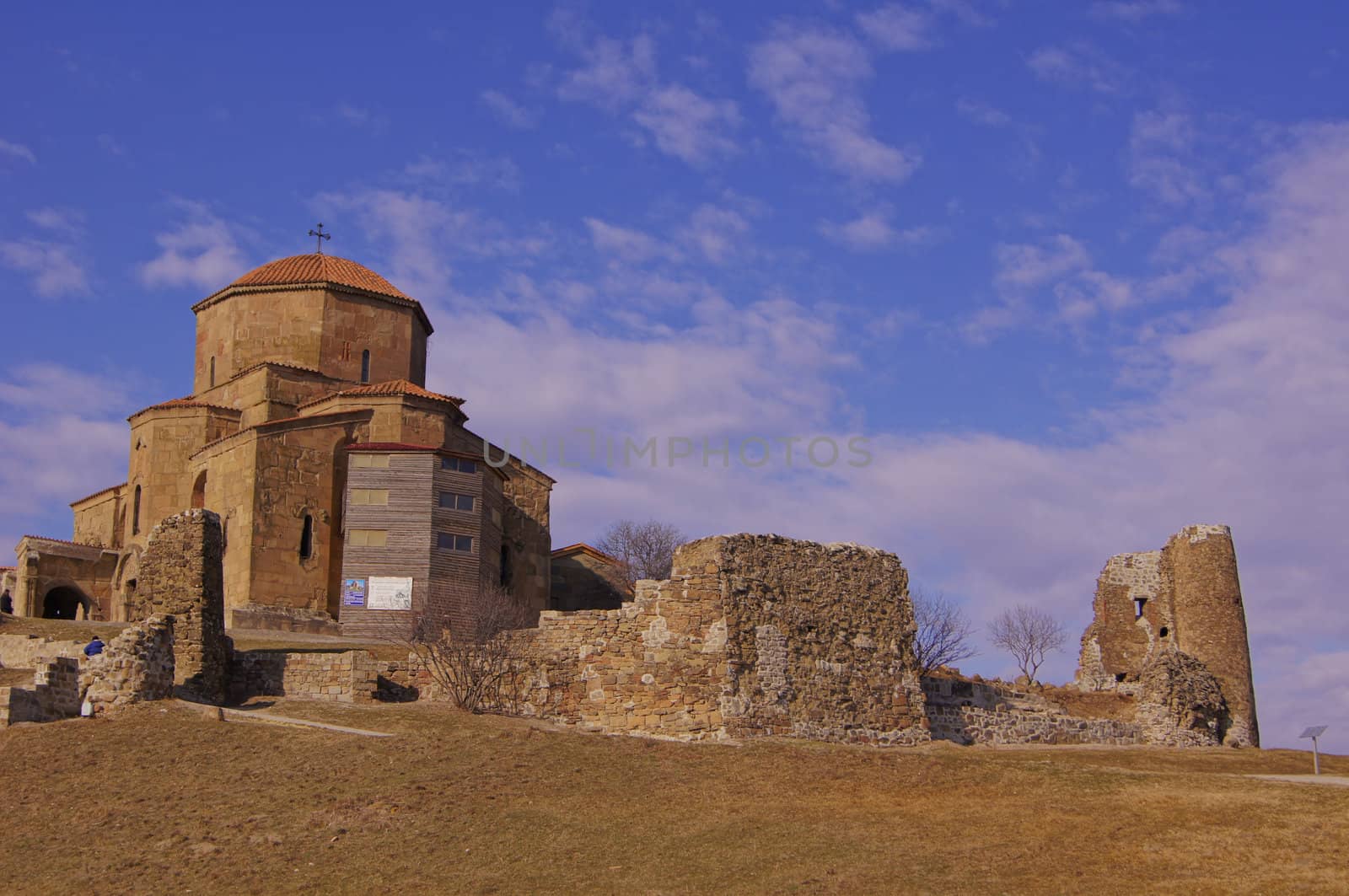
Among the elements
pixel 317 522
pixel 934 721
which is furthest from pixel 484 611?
pixel 934 721

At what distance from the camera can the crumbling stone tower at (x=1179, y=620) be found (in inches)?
1367

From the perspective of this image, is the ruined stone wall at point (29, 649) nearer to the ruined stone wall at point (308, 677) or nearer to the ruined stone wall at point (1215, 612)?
the ruined stone wall at point (308, 677)

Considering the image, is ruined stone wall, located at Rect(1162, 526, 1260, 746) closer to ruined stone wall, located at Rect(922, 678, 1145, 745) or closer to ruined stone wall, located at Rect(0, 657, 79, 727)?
ruined stone wall, located at Rect(922, 678, 1145, 745)

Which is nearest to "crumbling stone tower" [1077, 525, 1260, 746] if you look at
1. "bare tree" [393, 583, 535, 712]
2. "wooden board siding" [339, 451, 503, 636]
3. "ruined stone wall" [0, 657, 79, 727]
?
"bare tree" [393, 583, 535, 712]

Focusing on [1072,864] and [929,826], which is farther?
[929,826]

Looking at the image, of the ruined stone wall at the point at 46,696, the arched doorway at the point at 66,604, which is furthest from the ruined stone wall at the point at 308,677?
the arched doorway at the point at 66,604

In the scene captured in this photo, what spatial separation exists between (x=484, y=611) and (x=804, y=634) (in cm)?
1076

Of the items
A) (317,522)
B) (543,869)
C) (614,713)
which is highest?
(317,522)

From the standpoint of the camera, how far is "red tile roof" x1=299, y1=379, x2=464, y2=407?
45562 millimetres

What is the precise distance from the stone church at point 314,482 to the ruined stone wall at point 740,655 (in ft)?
41.5

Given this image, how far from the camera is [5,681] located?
89.2 ft

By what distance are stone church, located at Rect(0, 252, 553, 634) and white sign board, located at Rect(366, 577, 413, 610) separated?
45 millimetres

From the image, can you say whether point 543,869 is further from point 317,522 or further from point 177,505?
point 177,505

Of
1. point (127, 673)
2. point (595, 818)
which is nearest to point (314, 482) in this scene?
point (127, 673)
